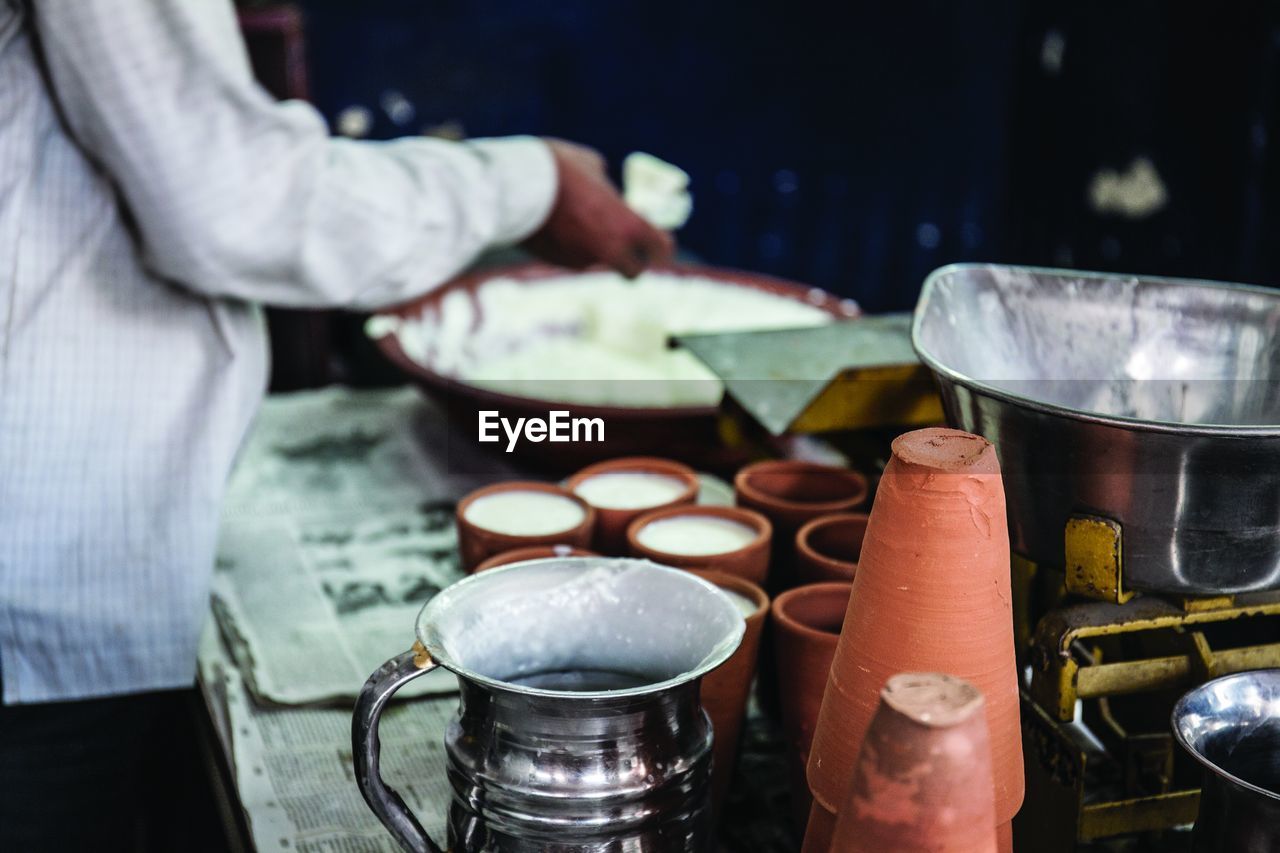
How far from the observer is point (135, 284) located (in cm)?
155

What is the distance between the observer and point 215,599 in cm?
162

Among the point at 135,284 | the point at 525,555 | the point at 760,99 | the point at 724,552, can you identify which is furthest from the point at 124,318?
the point at 760,99

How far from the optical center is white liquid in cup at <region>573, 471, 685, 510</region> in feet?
4.70

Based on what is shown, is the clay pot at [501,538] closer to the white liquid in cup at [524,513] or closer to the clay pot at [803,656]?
the white liquid in cup at [524,513]

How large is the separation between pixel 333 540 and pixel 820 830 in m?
1.11

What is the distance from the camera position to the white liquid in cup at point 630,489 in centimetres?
143

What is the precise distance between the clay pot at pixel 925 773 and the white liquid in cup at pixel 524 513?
2.12 feet

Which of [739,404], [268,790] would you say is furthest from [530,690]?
[739,404]

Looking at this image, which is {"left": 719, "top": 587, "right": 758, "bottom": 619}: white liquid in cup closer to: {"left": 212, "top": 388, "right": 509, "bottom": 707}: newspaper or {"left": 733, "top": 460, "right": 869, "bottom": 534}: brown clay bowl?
{"left": 733, "top": 460, "right": 869, "bottom": 534}: brown clay bowl

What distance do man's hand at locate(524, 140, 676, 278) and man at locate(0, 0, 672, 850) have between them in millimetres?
301

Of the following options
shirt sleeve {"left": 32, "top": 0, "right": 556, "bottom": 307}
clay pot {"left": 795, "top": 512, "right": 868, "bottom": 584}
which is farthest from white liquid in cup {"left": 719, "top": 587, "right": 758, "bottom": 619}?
shirt sleeve {"left": 32, "top": 0, "right": 556, "bottom": 307}

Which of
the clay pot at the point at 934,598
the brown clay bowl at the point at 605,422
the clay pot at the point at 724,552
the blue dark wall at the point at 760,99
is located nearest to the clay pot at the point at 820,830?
the clay pot at the point at 934,598

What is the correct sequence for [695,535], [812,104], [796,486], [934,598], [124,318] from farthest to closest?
[812,104]
[124,318]
[796,486]
[695,535]
[934,598]

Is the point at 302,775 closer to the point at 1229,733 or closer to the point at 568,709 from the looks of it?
the point at 568,709
